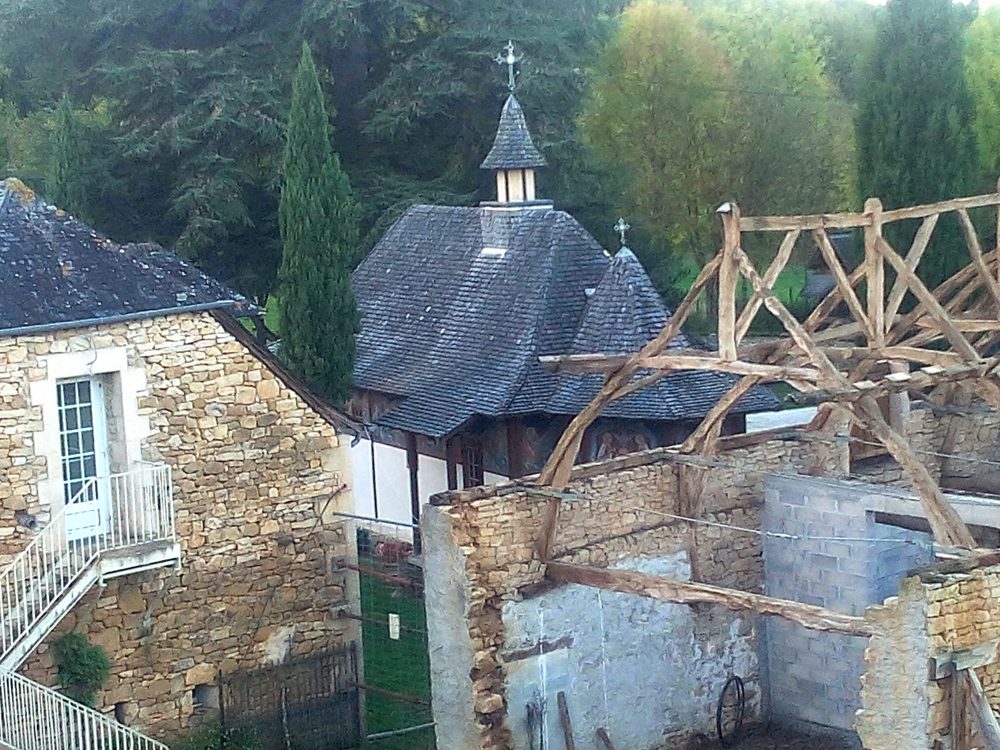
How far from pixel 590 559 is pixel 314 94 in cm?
723

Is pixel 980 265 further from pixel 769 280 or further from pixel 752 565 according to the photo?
pixel 752 565

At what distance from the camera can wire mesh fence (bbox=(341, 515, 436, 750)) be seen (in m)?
15.4

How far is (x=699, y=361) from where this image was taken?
12.2 m

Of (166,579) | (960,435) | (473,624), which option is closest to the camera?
(473,624)

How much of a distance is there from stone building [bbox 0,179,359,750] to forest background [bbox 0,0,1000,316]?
36.0 feet

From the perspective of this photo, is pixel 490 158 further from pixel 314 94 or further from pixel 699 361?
pixel 699 361

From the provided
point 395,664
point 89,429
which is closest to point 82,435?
point 89,429

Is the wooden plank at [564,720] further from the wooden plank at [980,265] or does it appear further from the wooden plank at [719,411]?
the wooden plank at [980,265]

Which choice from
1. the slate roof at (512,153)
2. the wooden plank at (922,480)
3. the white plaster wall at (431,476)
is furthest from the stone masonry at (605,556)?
the slate roof at (512,153)

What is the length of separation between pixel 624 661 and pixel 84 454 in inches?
200

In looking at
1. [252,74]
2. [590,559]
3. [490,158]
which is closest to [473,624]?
[590,559]

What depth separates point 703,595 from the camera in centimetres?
1256

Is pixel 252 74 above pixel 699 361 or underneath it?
above

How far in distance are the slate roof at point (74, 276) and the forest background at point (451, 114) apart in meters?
10.8
